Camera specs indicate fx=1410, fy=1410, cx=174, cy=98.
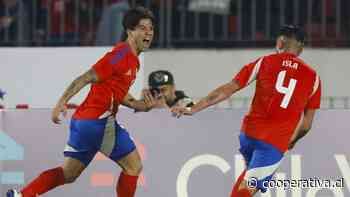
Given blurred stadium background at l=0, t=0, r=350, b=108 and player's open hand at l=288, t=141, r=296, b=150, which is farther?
blurred stadium background at l=0, t=0, r=350, b=108

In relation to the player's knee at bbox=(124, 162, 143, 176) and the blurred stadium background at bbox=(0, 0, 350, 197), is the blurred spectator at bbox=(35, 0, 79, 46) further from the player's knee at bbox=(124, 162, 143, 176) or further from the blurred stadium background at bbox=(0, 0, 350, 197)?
the player's knee at bbox=(124, 162, 143, 176)

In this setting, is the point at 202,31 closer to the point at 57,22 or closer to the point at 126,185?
the point at 57,22

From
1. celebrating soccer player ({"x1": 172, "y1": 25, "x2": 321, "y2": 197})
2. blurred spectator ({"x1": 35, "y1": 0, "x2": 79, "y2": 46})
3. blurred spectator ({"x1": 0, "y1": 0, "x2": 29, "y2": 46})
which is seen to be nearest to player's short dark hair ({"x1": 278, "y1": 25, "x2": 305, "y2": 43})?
celebrating soccer player ({"x1": 172, "y1": 25, "x2": 321, "y2": 197})

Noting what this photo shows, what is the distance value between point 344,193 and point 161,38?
415 centimetres

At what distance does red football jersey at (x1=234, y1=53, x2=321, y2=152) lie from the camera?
10609 mm

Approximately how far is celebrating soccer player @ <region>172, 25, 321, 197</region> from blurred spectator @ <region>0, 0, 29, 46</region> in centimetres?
461

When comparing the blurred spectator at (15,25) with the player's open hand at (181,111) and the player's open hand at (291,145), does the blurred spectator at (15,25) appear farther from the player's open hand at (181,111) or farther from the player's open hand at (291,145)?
the player's open hand at (291,145)

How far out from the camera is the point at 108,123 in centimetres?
1088

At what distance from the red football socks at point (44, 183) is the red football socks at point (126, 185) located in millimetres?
463

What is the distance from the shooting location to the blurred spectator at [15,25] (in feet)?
49.1

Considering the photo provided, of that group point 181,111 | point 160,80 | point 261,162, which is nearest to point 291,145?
point 261,162

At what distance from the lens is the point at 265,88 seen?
10.6 metres

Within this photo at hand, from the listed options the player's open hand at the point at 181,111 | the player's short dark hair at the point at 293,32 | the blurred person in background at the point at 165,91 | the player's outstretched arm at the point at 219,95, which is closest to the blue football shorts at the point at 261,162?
the player's outstretched arm at the point at 219,95

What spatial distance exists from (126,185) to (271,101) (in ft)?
4.42
